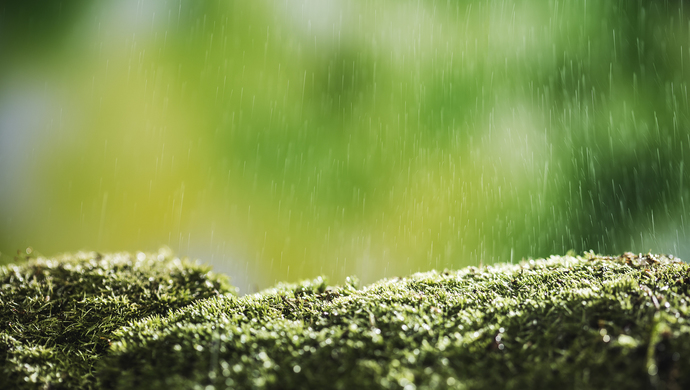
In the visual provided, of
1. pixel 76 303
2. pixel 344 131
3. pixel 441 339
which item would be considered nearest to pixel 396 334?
pixel 441 339

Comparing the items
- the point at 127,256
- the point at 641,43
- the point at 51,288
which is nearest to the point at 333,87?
the point at 641,43

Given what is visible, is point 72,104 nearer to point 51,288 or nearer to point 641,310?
point 51,288

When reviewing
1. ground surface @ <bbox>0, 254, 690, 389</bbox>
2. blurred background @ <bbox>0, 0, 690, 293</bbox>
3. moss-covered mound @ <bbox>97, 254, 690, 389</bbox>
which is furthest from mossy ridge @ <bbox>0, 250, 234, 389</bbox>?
blurred background @ <bbox>0, 0, 690, 293</bbox>

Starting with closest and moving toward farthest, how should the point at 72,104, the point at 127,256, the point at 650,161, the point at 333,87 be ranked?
the point at 127,256 < the point at 650,161 < the point at 333,87 < the point at 72,104

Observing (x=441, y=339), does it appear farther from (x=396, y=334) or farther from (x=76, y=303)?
(x=76, y=303)

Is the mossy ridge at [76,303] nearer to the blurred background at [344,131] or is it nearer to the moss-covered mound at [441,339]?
the moss-covered mound at [441,339]

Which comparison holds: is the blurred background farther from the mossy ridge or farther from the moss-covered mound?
the mossy ridge
